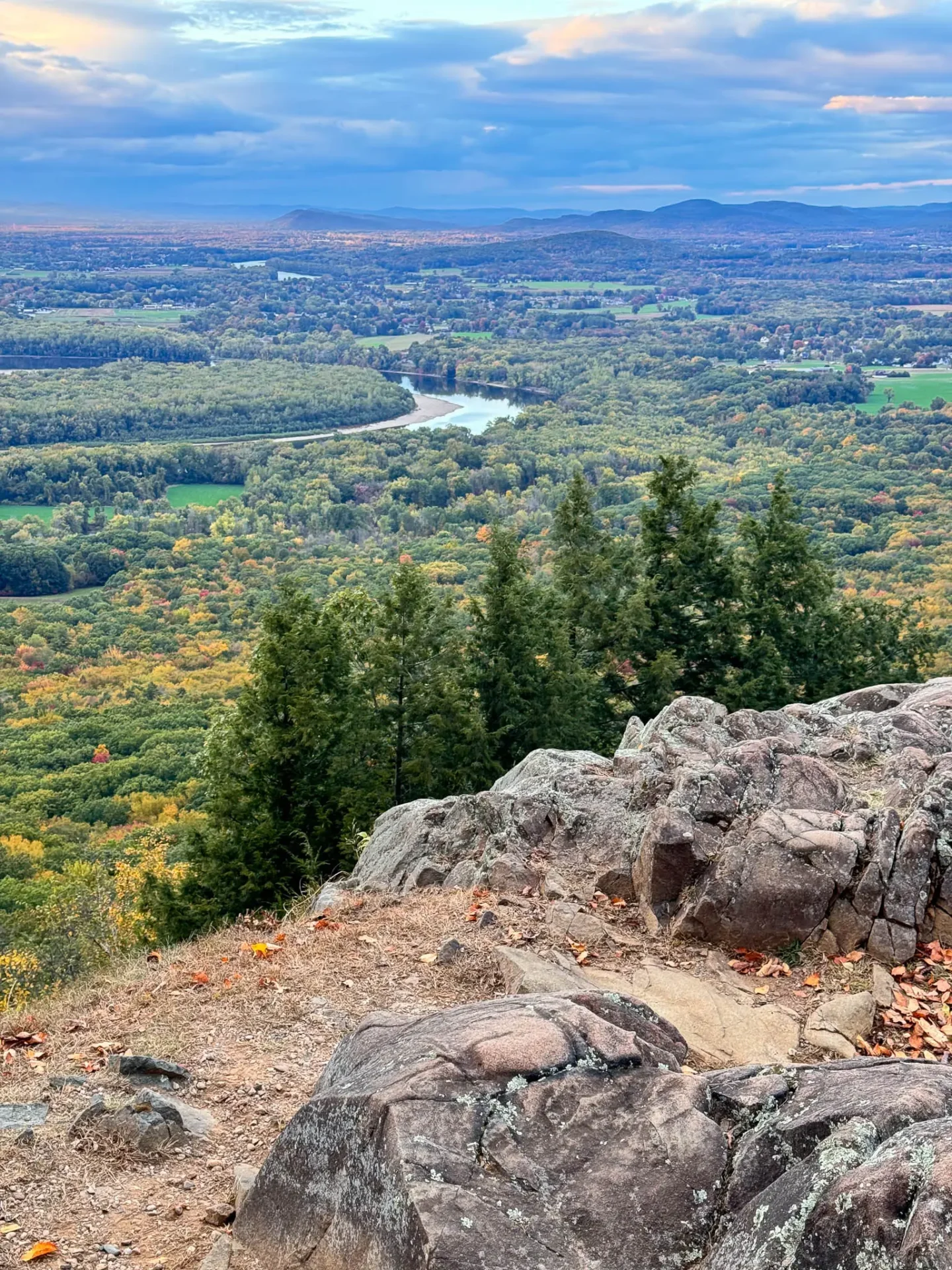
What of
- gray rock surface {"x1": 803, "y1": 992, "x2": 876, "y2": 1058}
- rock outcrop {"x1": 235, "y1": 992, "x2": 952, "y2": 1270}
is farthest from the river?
rock outcrop {"x1": 235, "y1": 992, "x2": 952, "y2": 1270}

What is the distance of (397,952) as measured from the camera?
10.5 meters

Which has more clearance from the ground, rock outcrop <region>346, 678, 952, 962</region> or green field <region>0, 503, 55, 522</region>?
rock outcrop <region>346, 678, 952, 962</region>

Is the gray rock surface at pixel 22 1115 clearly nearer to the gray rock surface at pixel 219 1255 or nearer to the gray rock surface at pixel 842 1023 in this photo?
the gray rock surface at pixel 219 1255

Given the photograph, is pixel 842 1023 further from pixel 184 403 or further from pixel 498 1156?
pixel 184 403

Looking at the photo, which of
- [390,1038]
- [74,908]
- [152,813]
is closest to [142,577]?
[152,813]

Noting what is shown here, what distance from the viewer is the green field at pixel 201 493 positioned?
114 meters

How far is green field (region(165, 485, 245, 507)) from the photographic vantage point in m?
114

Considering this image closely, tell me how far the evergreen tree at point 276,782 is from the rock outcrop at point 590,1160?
41.7 ft

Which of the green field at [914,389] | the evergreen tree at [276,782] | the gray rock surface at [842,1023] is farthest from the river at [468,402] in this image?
the gray rock surface at [842,1023]

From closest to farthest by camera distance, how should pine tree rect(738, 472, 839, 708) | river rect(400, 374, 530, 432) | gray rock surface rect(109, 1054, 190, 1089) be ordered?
1. gray rock surface rect(109, 1054, 190, 1089)
2. pine tree rect(738, 472, 839, 708)
3. river rect(400, 374, 530, 432)

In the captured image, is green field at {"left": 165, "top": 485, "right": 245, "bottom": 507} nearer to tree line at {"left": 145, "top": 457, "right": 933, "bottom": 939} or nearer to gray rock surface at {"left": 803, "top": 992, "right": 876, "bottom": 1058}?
tree line at {"left": 145, "top": 457, "right": 933, "bottom": 939}

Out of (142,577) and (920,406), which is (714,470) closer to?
(920,406)

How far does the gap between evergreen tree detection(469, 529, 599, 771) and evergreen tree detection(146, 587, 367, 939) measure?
4.11 m

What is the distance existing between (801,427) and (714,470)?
1059 inches
